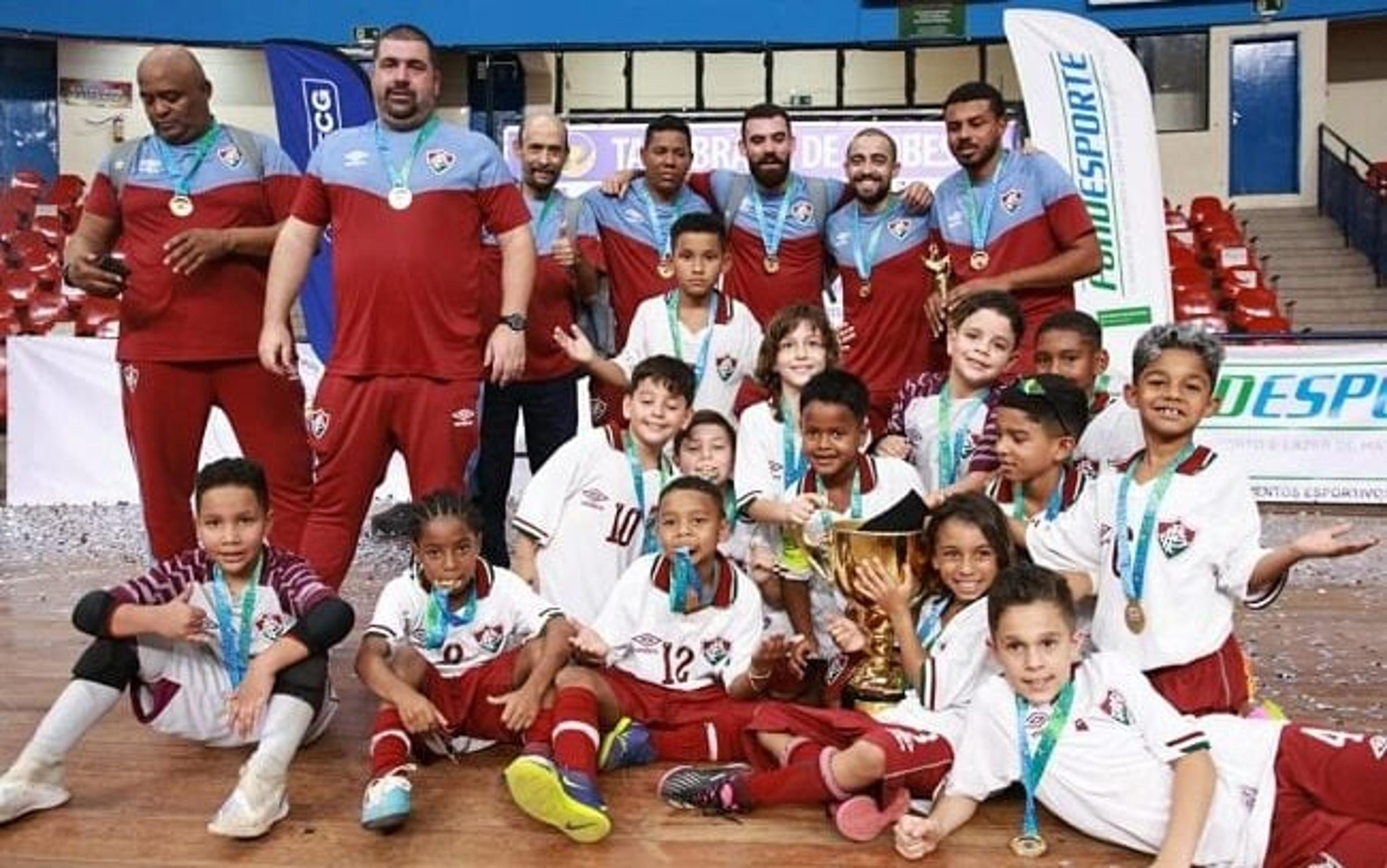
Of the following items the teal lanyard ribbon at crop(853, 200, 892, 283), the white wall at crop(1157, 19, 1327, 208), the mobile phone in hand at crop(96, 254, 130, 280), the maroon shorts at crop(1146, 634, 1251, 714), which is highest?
the white wall at crop(1157, 19, 1327, 208)

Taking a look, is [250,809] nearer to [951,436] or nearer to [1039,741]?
[1039,741]

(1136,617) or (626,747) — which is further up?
(1136,617)

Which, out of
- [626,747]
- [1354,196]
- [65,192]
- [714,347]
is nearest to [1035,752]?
[626,747]

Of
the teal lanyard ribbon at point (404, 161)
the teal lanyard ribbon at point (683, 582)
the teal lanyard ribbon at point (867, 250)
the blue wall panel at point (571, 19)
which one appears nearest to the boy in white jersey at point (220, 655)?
the teal lanyard ribbon at point (683, 582)

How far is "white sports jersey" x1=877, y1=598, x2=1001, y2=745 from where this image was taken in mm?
2615

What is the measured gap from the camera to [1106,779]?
2.32 metres

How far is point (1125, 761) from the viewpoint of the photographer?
2303 mm

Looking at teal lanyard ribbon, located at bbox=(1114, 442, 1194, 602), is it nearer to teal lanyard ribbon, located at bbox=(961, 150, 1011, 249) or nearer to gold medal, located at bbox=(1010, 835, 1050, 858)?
gold medal, located at bbox=(1010, 835, 1050, 858)

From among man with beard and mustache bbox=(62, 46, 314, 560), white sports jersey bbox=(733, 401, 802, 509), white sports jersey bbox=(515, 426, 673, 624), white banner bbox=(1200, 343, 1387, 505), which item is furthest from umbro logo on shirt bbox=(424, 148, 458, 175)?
white banner bbox=(1200, 343, 1387, 505)

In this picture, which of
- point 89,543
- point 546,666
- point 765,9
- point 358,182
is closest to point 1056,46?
point 358,182

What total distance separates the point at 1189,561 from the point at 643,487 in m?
1.31

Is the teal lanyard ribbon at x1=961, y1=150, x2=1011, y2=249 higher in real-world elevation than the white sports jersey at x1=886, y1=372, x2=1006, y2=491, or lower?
higher

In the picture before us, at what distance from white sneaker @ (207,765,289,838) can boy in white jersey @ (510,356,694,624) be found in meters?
0.95

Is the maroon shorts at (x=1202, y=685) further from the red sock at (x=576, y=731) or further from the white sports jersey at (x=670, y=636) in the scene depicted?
the red sock at (x=576, y=731)
